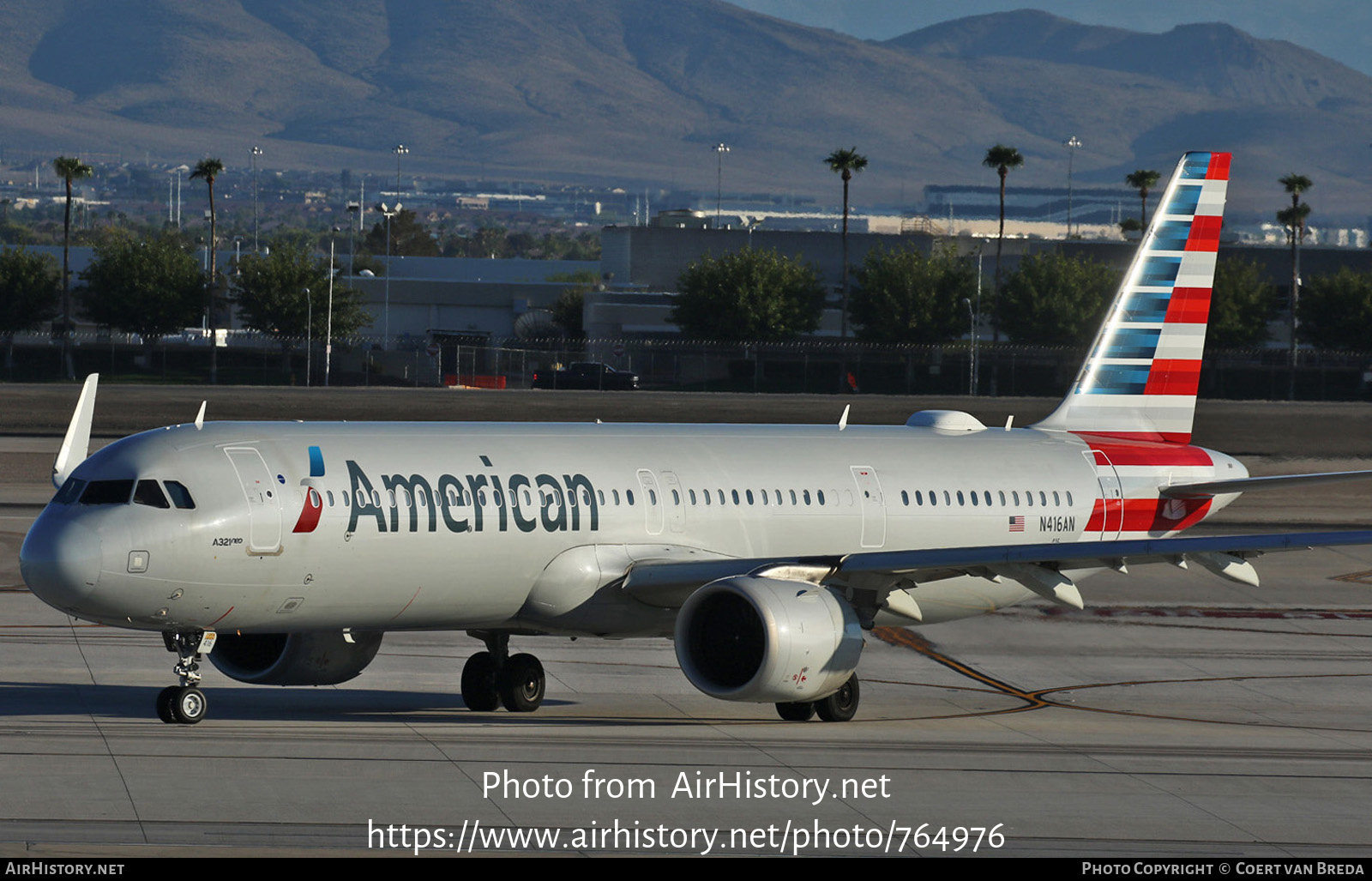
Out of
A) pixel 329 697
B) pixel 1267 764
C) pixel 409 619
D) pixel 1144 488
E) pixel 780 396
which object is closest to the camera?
pixel 1267 764

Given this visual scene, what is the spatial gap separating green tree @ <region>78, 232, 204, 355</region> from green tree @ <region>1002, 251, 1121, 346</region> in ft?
207

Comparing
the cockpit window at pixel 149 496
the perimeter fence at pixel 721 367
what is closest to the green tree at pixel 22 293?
the perimeter fence at pixel 721 367

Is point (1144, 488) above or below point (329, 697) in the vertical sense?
above

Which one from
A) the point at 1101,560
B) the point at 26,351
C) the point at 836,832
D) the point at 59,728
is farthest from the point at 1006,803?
the point at 26,351

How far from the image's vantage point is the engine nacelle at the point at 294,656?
27.4 meters

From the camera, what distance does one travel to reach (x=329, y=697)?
3022cm

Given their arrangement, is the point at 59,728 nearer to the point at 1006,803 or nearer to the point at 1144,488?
Result: the point at 1006,803

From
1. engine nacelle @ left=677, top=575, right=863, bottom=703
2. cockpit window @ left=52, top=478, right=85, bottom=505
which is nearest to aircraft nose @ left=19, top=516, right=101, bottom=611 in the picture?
cockpit window @ left=52, top=478, right=85, bottom=505

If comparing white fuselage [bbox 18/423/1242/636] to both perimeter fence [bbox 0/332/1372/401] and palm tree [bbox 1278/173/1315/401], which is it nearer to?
perimeter fence [bbox 0/332/1372/401]

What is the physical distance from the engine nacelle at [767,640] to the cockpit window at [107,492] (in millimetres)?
7954

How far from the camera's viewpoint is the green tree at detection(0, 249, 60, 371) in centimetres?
13512

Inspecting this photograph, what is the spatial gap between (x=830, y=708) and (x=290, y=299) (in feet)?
377

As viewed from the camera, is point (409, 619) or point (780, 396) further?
point (780, 396)
